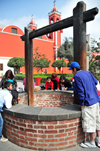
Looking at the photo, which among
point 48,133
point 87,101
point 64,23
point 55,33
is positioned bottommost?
point 48,133

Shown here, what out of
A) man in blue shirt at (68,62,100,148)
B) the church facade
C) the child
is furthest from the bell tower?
man in blue shirt at (68,62,100,148)

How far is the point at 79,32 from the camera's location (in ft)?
10.2

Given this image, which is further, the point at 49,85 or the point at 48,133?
the point at 49,85

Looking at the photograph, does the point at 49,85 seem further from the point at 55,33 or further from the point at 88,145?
the point at 55,33

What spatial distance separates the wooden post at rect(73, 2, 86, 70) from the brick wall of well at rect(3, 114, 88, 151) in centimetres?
137

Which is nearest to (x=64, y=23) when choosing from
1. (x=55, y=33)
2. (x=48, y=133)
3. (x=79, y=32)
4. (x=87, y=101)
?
(x=79, y=32)

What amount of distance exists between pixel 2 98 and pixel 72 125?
5.07 feet

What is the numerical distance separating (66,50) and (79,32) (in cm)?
3032

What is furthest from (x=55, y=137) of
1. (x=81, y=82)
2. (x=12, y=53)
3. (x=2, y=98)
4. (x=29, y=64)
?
(x=12, y=53)

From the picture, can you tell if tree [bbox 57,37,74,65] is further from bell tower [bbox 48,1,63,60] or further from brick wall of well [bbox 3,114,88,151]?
brick wall of well [bbox 3,114,88,151]

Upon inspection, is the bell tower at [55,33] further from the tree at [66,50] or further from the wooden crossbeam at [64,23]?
the wooden crossbeam at [64,23]

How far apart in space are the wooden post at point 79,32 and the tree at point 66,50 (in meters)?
29.0

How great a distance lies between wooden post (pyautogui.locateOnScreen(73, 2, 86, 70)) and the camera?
3.08 metres

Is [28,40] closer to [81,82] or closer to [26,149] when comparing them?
[81,82]
